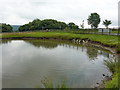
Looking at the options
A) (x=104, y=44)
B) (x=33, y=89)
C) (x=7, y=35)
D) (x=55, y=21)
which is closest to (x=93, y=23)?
(x=55, y=21)

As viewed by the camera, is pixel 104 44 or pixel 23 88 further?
pixel 104 44

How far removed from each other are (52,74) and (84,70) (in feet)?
12.0

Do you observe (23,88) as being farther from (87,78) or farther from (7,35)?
(7,35)

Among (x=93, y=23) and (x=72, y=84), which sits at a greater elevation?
(x=93, y=23)

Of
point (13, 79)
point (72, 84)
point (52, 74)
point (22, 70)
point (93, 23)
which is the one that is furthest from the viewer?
point (93, 23)

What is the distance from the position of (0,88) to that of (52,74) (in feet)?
17.2

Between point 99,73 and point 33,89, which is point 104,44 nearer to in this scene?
point 99,73

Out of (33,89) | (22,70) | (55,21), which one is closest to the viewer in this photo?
(33,89)

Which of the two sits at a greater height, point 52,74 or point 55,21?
point 55,21

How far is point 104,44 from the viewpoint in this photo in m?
40.0

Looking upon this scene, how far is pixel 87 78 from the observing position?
16516 millimetres

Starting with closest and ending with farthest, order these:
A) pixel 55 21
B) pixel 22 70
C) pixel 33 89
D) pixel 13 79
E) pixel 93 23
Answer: pixel 33 89, pixel 13 79, pixel 22 70, pixel 93 23, pixel 55 21

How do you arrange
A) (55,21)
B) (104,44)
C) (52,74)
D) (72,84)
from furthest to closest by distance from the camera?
1. (55,21)
2. (104,44)
3. (52,74)
4. (72,84)

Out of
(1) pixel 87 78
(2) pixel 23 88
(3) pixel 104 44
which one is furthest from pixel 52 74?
(3) pixel 104 44
